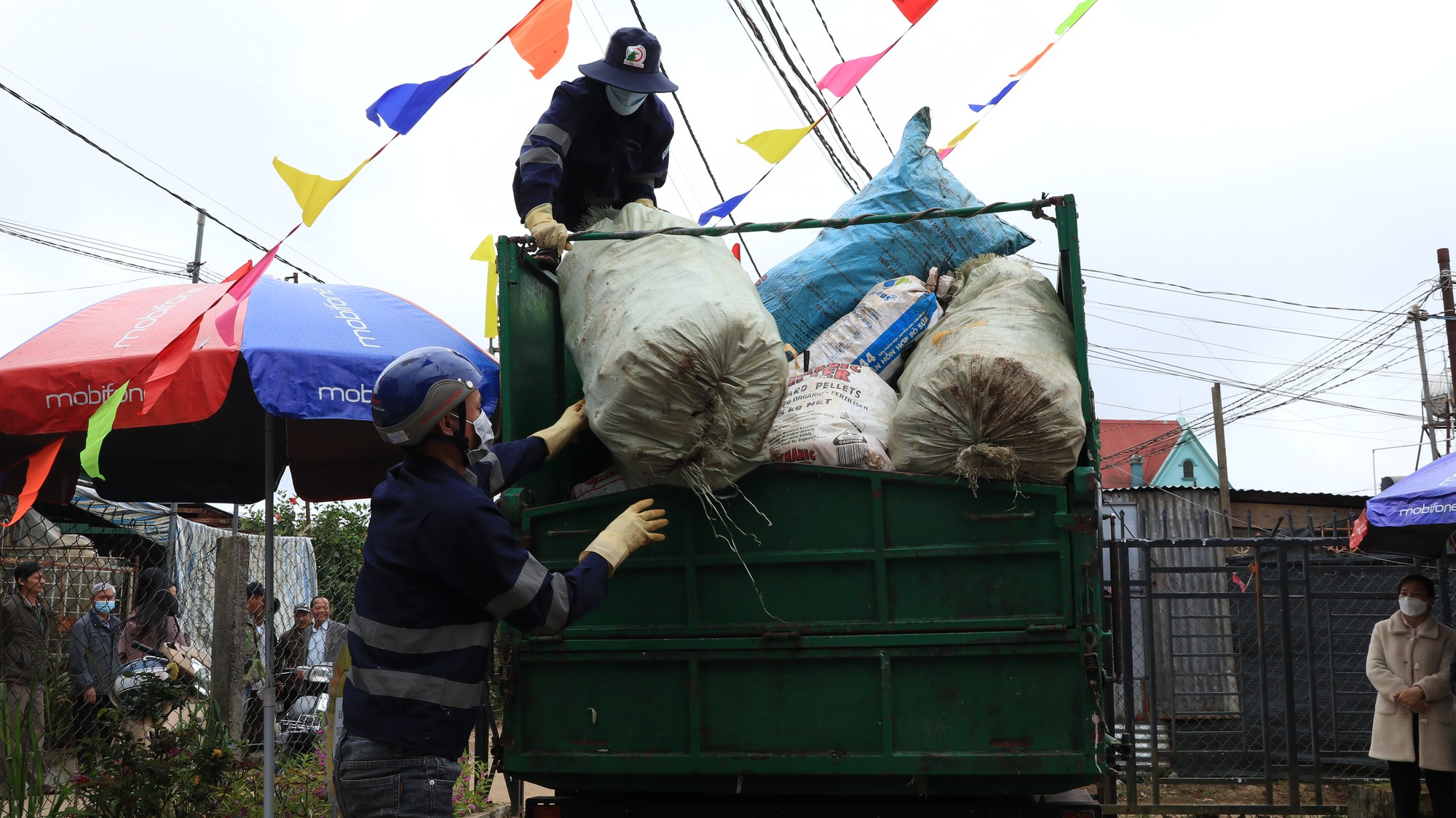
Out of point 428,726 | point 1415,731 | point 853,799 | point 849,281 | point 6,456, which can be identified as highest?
point 849,281

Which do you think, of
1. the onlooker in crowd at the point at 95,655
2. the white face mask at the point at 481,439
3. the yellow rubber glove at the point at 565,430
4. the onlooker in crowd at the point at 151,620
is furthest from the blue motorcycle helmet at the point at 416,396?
the onlooker in crowd at the point at 151,620

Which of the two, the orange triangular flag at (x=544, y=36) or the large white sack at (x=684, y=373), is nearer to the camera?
the large white sack at (x=684, y=373)

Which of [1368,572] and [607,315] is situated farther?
[1368,572]

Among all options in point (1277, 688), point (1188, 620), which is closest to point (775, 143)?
point (1277, 688)

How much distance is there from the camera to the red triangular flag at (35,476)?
4168 mm

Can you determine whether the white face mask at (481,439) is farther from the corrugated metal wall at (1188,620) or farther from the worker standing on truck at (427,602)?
the corrugated metal wall at (1188,620)

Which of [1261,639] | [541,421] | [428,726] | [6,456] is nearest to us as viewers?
[428,726]

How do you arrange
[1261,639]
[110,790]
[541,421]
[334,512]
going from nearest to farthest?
[541,421], [110,790], [1261,639], [334,512]

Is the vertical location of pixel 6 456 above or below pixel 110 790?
above

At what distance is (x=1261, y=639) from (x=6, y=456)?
26.0ft

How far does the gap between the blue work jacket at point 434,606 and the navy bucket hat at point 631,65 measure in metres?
2.10

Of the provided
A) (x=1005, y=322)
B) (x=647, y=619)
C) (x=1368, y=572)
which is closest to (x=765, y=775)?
(x=647, y=619)

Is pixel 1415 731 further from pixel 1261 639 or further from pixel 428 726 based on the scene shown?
pixel 428 726

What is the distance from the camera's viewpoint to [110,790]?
15.1 ft
